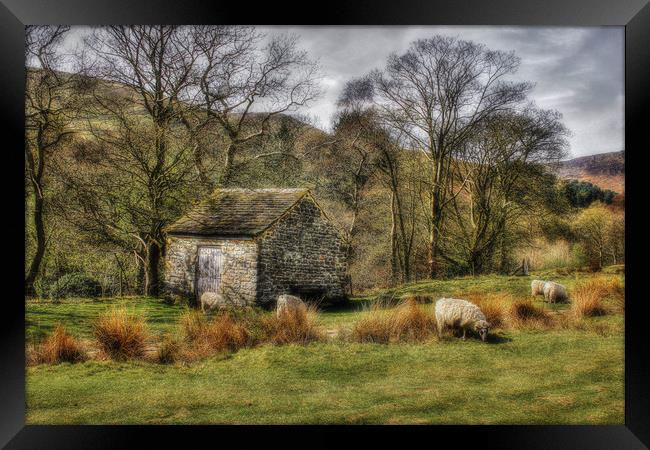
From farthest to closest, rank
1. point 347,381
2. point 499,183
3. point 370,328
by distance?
point 499,183 < point 370,328 < point 347,381

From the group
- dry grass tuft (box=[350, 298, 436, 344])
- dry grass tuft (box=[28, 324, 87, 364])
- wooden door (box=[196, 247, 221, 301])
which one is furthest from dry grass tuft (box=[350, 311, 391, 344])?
dry grass tuft (box=[28, 324, 87, 364])

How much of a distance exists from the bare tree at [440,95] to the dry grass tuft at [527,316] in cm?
109

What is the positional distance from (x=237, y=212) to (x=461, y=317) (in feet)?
9.49

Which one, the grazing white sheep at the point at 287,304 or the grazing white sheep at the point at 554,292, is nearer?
the grazing white sheep at the point at 287,304

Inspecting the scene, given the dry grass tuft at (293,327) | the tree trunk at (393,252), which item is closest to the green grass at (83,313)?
the dry grass tuft at (293,327)

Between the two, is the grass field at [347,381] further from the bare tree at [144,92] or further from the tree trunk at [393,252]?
the bare tree at [144,92]

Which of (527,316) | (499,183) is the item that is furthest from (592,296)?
(499,183)

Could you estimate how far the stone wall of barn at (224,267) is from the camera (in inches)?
197

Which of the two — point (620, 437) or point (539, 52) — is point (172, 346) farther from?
point (539, 52)

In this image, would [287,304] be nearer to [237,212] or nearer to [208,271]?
[208,271]
